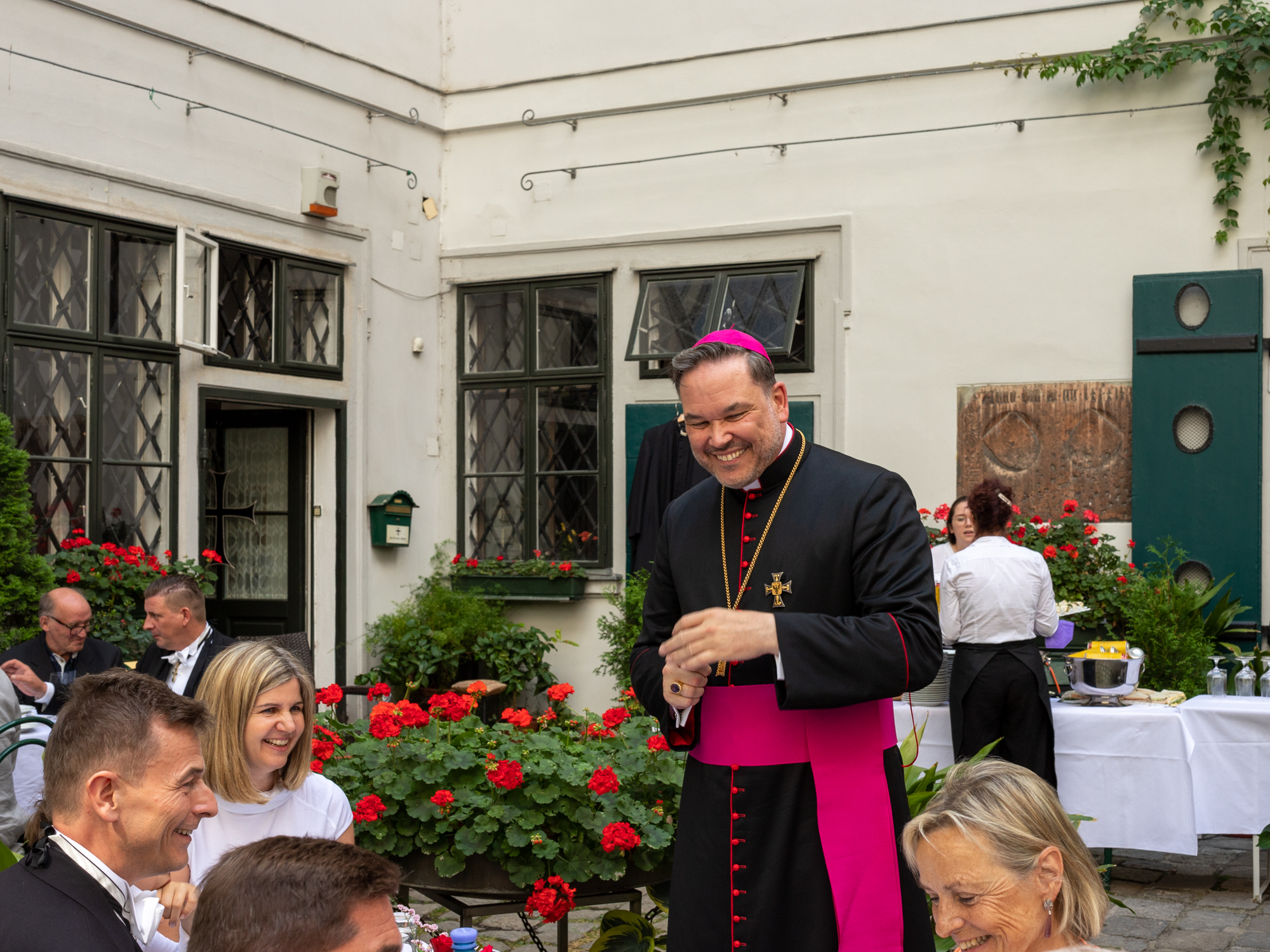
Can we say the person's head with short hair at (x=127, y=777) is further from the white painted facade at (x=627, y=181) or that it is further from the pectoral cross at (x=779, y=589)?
the white painted facade at (x=627, y=181)

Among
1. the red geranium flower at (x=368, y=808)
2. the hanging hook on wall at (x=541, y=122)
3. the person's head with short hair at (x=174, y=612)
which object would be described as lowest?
the red geranium flower at (x=368, y=808)

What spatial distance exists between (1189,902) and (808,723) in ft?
12.9

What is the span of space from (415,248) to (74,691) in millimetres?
8045

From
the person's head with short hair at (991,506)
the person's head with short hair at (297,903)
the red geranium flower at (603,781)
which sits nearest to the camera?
the person's head with short hair at (297,903)

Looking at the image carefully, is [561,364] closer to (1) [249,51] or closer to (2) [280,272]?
(2) [280,272]

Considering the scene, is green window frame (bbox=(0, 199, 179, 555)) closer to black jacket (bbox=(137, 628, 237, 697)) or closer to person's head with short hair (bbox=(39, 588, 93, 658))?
person's head with short hair (bbox=(39, 588, 93, 658))

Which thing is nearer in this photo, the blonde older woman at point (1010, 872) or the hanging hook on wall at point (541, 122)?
the blonde older woman at point (1010, 872)

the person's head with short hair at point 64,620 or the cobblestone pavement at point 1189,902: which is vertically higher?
the person's head with short hair at point 64,620

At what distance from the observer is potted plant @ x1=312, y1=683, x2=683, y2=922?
3668 mm

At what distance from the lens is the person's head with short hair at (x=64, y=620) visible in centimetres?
571

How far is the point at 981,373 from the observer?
8.46 metres

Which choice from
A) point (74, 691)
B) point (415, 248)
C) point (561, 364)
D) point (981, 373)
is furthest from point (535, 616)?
point (74, 691)

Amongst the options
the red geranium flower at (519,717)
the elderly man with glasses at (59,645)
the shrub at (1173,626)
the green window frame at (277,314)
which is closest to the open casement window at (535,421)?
the green window frame at (277,314)

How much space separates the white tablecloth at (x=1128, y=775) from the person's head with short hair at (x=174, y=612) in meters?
3.66
